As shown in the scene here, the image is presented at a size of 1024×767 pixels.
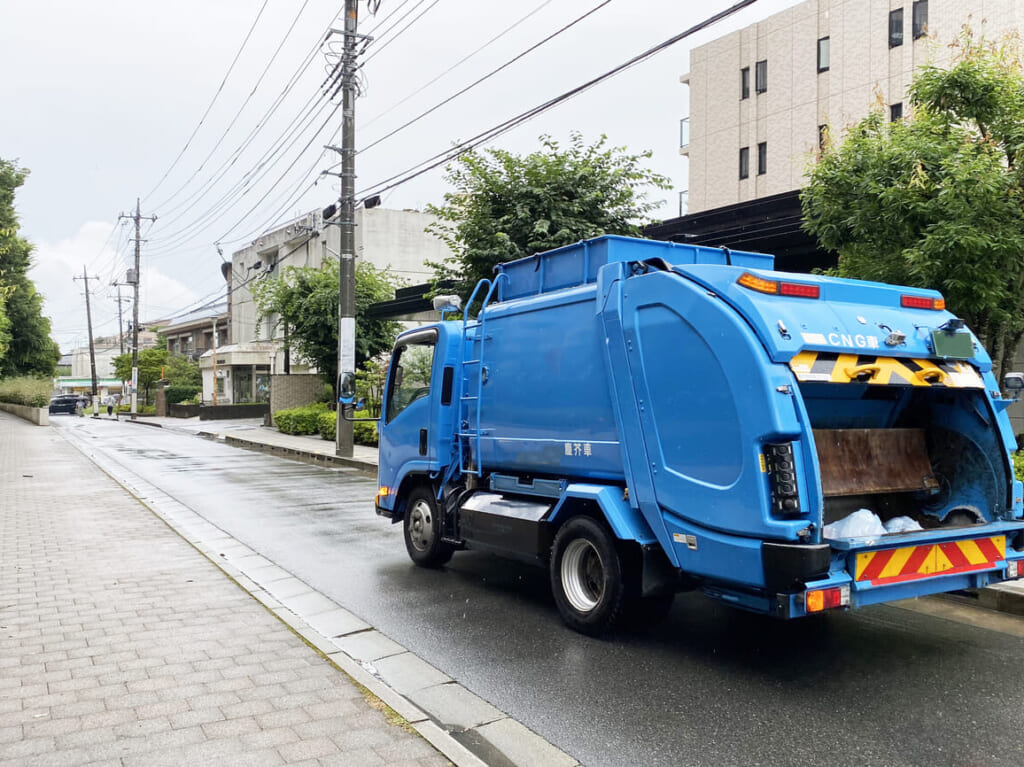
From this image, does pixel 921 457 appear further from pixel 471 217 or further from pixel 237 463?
pixel 237 463

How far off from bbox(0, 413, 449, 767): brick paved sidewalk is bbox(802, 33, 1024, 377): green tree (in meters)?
7.31

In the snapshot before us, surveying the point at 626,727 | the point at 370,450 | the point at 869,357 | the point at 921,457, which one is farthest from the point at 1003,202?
the point at 370,450

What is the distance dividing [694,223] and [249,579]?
12.2 meters

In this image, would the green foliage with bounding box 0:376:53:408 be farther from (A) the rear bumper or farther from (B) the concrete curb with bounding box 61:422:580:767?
(A) the rear bumper

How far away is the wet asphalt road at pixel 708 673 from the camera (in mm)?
3949

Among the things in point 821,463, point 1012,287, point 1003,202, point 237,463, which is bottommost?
point 237,463

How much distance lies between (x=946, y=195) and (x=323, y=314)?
2148 centimetres

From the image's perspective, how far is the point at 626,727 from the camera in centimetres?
416

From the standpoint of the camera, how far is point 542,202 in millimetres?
13297

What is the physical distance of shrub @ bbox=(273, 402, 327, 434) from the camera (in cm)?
2818

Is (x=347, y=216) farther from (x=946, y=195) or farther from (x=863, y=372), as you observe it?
(x=863, y=372)

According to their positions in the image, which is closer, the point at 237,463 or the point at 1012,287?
the point at 1012,287

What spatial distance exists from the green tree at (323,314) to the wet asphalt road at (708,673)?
1948cm

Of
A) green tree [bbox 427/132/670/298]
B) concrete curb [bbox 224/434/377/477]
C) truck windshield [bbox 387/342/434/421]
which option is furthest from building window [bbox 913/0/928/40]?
truck windshield [bbox 387/342/434/421]
